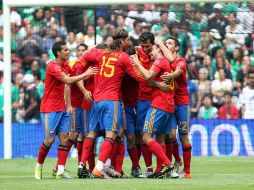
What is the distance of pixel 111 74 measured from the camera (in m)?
13.4

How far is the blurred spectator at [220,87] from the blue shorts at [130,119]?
7.04 m

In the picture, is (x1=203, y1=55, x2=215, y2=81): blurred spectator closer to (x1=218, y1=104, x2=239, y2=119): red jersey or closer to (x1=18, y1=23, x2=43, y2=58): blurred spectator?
(x1=218, y1=104, x2=239, y2=119): red jersey

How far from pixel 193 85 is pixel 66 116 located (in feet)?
25.9

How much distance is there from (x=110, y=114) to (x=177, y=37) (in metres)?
8.63

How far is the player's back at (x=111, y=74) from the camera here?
13383 mm

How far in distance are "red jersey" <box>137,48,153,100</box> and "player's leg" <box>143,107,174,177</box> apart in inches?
23.0

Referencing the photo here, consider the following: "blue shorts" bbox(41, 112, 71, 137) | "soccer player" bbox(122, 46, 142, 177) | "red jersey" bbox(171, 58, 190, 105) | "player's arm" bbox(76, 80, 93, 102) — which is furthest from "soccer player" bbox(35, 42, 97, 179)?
"red jersey" bbox(171, 58, 190, 105)

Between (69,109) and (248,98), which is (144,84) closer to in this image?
(69,109)

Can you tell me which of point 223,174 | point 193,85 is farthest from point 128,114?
point 193,85

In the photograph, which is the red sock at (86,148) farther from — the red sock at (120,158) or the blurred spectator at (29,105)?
the blurred spectator at (29,105)

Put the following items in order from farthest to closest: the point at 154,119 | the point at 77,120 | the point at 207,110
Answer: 1. the point at 207,110
2. the point at 77,120
3. the point at 154,119

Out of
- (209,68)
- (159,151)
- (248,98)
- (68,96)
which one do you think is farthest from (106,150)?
(209,68)

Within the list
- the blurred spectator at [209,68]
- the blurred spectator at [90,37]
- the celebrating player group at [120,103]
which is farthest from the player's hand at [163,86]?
the blurred spectator at [90,37]

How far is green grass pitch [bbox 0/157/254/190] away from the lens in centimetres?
1148
